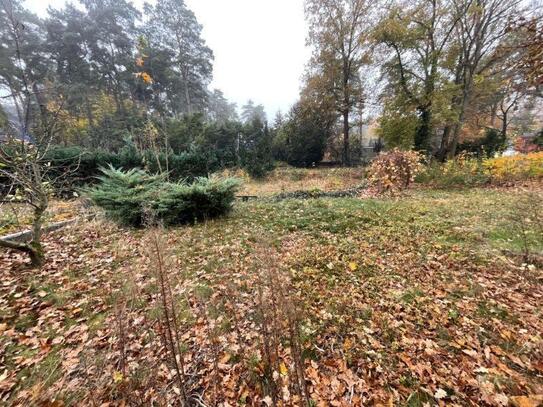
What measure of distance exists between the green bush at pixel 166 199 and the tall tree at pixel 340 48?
12004 millimetres

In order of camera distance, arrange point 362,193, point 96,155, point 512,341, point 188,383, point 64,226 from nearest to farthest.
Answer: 1. point 188,383
2. point 512,341
3. point 64,226
4. point 362,193
5. point 96,155

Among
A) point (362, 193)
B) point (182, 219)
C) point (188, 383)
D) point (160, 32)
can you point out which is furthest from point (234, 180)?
point (160, 32)

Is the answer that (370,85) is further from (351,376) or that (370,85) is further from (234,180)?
(351,376)

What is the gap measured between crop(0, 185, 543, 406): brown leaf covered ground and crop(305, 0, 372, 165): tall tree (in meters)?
12.3

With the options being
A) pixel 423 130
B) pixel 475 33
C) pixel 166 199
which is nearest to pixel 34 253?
pixel 166 199

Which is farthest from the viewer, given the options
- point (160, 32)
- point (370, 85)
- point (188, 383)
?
point (160, 32)

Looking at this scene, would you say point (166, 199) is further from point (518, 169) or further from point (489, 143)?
point (489, 143)

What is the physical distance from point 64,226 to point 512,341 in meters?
6.88

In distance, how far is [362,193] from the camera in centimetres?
823

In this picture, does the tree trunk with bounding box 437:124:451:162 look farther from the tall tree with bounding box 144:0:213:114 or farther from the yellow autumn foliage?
the tall tree with bounding box 144:0:213:114

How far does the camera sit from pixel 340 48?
13484mm

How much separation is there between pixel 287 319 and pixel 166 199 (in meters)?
3.80

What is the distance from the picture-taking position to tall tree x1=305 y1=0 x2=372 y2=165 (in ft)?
41.3

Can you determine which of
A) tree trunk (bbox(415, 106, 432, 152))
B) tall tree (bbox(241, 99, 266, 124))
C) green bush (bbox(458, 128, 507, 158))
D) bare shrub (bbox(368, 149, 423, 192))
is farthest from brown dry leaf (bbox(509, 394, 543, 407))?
tall tree (bbox(241, 99, 266, 124))
